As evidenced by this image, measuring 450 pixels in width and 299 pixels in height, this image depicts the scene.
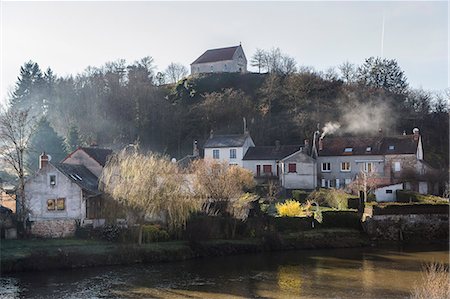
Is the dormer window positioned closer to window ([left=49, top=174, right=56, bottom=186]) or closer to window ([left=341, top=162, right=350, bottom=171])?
window ([left=341, top=162, right=350, bottom=171])

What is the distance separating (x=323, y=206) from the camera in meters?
43.3

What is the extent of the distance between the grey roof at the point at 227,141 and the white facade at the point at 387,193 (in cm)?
1515

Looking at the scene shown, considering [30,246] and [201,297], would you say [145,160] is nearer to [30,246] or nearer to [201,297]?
[30,246]

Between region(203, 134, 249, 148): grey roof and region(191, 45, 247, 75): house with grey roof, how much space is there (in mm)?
31790

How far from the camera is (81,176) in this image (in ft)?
116

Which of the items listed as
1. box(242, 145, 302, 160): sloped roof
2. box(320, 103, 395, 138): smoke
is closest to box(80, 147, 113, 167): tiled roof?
box(242, 145, 302, 160): sloped roof

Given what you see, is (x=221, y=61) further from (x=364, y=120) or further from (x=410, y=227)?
(x=410, y=227)

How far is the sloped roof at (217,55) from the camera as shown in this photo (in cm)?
8500

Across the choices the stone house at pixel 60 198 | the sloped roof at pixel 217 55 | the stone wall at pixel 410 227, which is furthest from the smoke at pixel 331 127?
the stone house at pixel 60 198

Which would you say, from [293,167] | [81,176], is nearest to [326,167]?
[293,167]

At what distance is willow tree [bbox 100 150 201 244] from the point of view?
29.8 meters

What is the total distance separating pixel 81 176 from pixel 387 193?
26506 millimetres

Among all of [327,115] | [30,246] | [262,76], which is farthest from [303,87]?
[30,246]

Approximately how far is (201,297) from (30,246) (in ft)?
39.8
